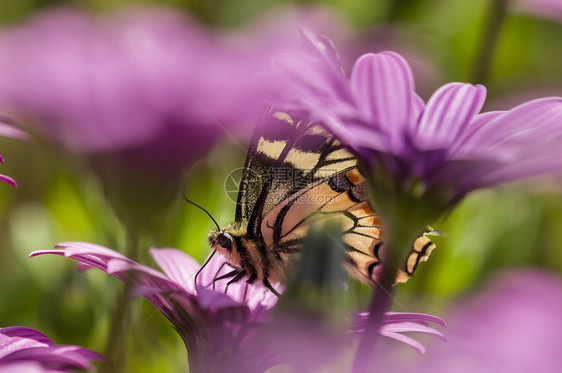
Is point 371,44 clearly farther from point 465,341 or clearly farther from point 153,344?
point 465,341

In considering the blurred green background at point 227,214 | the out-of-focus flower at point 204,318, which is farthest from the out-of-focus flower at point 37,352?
the blurred green background at point 227,214

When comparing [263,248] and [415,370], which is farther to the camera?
[263,248]

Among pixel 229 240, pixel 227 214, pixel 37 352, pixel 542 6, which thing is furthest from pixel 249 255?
pixel 542 6

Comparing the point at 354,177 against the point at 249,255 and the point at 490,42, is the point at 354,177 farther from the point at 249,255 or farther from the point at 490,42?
the point at 490,42

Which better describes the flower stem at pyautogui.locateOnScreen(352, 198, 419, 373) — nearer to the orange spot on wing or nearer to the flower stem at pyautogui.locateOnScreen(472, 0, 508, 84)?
the orange spot on wing

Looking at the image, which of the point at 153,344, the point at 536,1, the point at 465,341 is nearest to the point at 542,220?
the point at 536,1

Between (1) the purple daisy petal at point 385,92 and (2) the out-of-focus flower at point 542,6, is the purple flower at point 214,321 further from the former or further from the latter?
(2) the out-of-focus flower at point 542,6
